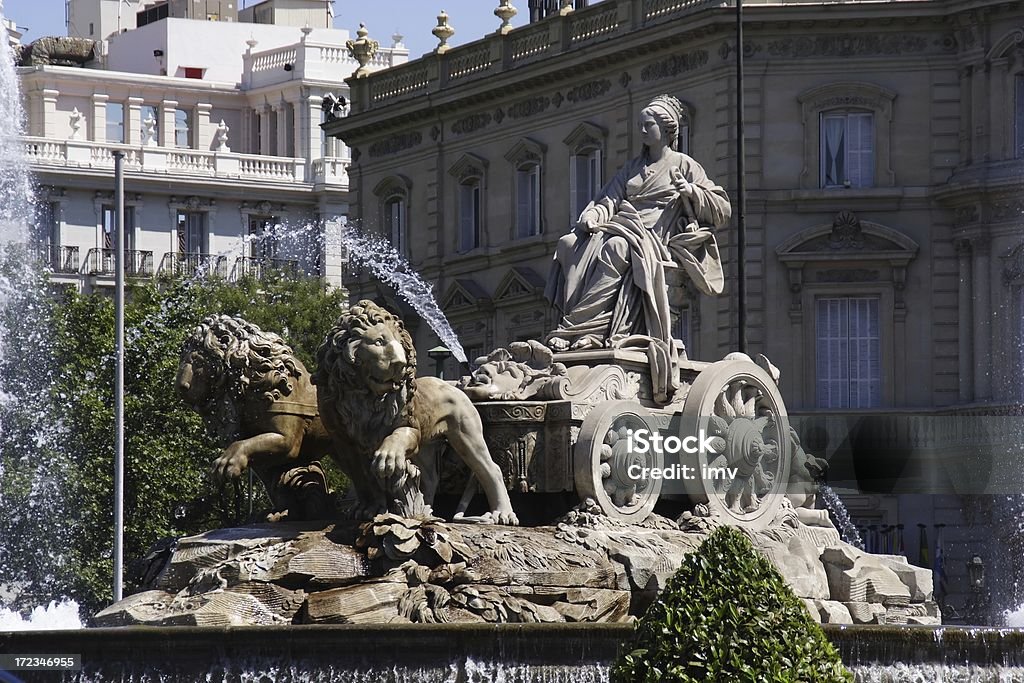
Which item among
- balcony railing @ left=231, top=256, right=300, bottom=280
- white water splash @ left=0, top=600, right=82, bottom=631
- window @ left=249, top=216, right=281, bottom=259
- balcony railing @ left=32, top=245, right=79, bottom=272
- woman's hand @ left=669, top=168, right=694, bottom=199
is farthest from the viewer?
window @ left=249, top=216, right=281, bottom=259

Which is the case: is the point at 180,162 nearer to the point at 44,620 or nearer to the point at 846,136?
the point at 846,136

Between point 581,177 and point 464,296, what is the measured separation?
4.81 metres

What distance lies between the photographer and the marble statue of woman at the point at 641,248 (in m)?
24.0

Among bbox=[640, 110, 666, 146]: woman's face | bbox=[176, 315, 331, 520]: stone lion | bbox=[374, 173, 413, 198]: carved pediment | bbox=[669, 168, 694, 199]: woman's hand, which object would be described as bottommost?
bbox=[176, 315, 331, 520]: stone lion

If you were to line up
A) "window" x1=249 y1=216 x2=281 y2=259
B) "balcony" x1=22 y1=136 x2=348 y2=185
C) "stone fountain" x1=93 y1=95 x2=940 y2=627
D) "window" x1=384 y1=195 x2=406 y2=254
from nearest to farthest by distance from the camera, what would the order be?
"stone fountain" x1=93 y1=95 x2=940 y2=627, "window" x1=384 y1=195 x2=406 y2=254, "window" x1=249 y1=216 x2=281 y2=259, "balcony" x1=22 y1=136 x2=348 y2=185

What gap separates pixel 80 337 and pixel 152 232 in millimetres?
36726

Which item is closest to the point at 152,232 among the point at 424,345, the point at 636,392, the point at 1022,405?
the point at 424,345

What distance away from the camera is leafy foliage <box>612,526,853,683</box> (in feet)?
54.5

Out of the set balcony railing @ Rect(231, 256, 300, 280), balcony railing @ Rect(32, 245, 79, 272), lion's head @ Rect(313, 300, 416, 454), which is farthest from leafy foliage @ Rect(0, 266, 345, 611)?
balcony railing @ Rect(32, 245, 79, 272)

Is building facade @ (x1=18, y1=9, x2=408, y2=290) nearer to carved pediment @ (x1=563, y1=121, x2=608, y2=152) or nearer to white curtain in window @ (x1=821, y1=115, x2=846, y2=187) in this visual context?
carved pediment @ (x1=563, y1=121, x2=608, y2=152)

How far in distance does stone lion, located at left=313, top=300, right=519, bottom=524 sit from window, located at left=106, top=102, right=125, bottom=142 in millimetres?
73586

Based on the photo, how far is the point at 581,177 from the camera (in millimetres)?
65812

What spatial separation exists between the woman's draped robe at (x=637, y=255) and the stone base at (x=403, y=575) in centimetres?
213

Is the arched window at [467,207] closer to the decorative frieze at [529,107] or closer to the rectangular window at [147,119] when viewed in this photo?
the decorative frieze at [529,107]
